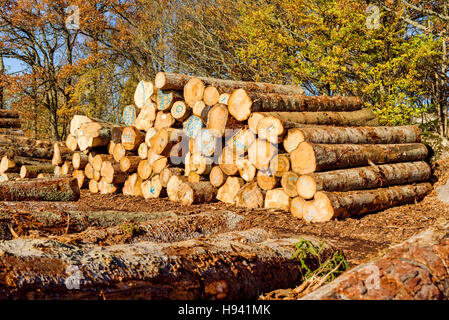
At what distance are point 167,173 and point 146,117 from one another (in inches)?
55.1

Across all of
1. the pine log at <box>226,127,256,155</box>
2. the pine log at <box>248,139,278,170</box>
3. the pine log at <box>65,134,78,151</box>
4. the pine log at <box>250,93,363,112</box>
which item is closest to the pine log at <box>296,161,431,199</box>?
the pine log at <box>248,139,278,170</box>

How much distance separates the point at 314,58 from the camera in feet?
35.2

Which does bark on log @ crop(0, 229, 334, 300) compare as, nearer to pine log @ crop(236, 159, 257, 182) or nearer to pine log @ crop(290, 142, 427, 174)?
pine log @ crop(290, 142, 427, 174)

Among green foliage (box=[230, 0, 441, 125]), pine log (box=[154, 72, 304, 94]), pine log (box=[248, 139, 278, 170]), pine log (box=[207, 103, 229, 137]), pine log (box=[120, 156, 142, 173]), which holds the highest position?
green foliage (box=[230, 0, 441, 125])

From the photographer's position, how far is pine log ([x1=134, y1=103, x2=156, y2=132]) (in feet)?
27.0

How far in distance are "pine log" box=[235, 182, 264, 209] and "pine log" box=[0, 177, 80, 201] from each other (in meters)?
2.71

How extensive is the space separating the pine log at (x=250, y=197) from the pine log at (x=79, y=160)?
457cm

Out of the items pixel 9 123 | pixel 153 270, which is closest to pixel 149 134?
pixel 153 270

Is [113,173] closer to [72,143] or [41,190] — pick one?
[72,143]

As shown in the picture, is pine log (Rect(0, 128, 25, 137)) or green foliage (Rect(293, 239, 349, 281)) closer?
green foliage (Rect(293, 239, 349, 281))
